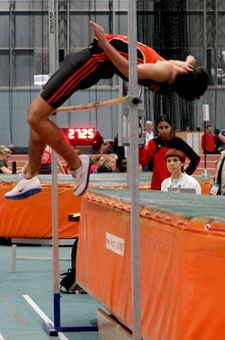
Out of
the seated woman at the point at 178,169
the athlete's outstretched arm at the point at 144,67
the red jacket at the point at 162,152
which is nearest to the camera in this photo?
the athlete's outstretched arm at the point at 144,67

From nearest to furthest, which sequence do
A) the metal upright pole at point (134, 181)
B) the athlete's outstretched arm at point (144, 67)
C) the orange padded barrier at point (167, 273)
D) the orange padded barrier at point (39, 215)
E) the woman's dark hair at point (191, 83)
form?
the orange padded barrier at point (167, 273) → the metal upright pole at point (134, 181) → the athlete's outstretched arm at point (144, 67) → the woman's dark hair at point (191, 83) → the orange padded barrier at point (39, 215)

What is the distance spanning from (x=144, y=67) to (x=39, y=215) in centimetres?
439

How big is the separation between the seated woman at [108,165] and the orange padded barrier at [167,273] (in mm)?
5317

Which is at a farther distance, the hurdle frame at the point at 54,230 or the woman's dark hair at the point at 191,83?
the hurdle frame at the point at 54,230

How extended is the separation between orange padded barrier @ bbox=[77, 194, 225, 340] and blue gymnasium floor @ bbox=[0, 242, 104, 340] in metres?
1.02

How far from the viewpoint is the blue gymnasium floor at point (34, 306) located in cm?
409

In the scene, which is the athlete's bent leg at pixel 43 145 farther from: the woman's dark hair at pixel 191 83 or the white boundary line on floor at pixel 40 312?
the white boundary line on floor at pixel 40 312

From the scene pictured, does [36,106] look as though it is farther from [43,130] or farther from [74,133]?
[74,133]

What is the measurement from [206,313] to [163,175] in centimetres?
368

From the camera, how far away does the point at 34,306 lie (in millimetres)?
4832

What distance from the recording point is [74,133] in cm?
1661

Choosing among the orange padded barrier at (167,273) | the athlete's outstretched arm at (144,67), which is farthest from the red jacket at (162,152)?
the athlete's outstretched arm at (144,67)

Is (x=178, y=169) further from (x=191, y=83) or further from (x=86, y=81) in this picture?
(x=86, y=81)

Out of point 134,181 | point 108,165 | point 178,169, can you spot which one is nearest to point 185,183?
point 178,169
